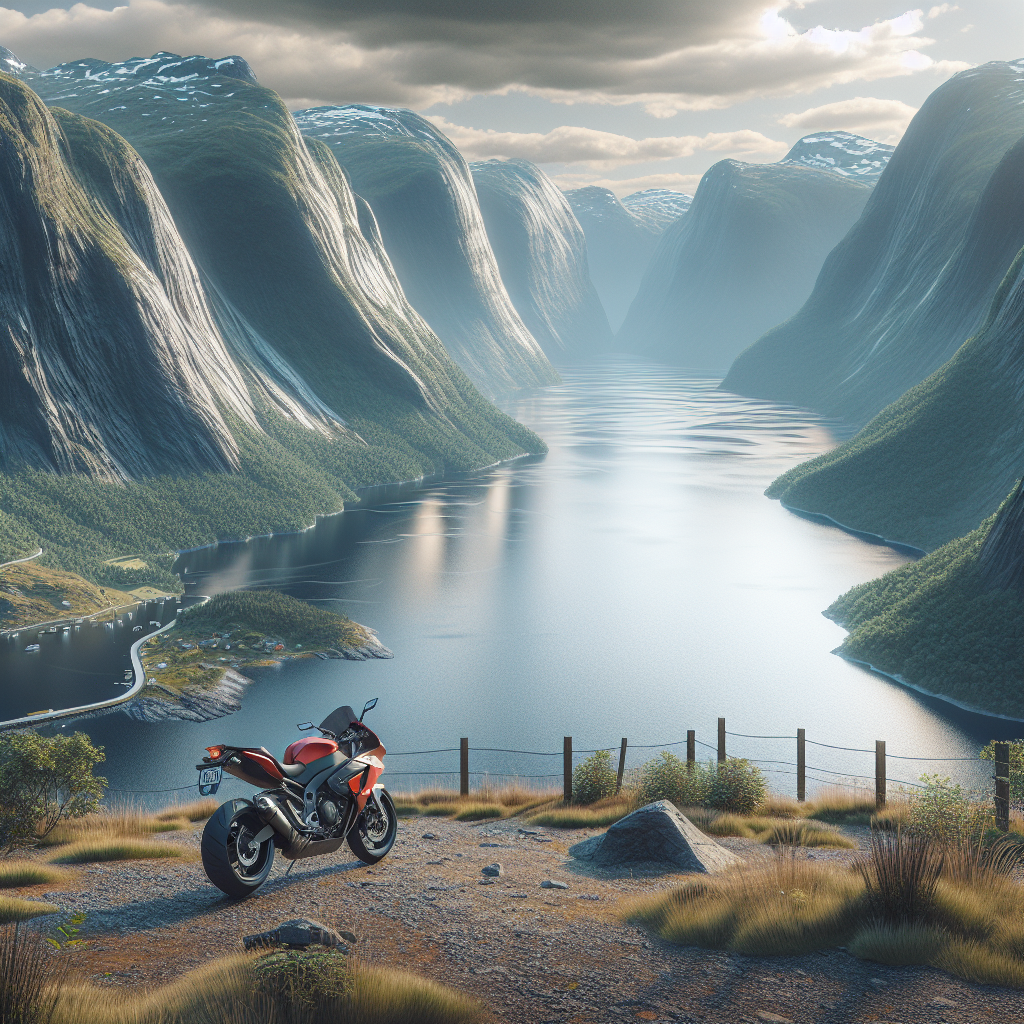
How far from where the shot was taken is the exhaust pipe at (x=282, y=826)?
1173cm

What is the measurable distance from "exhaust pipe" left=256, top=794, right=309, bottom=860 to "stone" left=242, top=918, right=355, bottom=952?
92.1 inches

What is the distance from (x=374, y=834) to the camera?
45.2 ft

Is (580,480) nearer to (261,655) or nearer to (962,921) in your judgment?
(261,655)

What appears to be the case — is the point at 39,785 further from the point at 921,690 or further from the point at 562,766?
the point at 921,690

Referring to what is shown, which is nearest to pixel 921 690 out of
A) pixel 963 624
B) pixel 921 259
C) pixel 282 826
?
pixel 963 624

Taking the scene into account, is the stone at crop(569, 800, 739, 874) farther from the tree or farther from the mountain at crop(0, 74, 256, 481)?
the mountain at crop(0, 74, 256, 481)

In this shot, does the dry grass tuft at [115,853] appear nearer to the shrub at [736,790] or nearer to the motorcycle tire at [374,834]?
the motorcycle tire at [374,834]

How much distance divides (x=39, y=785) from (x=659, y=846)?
37.3 ft

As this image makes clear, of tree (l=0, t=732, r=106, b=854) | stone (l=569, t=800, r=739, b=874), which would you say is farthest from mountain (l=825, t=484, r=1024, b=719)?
tree (l=0, t=732, r=106, b=854)

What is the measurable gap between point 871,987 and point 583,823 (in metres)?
9.13

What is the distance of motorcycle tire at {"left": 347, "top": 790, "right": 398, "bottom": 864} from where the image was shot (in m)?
13.4

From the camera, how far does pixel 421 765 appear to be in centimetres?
3588

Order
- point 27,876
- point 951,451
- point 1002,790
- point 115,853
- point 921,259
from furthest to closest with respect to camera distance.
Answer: point 921,259
point 951,451
point 1002,790
point 115,853
point 27,876

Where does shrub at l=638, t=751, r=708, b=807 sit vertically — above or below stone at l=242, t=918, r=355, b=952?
below
